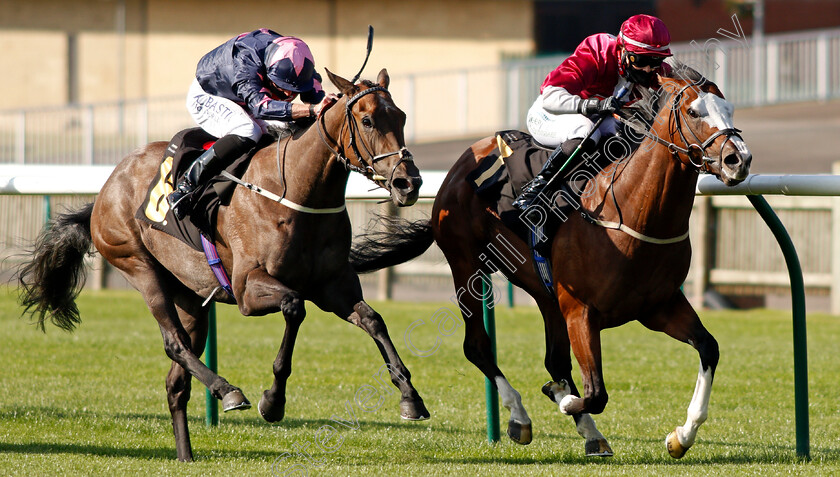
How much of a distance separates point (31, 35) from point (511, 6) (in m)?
9.93

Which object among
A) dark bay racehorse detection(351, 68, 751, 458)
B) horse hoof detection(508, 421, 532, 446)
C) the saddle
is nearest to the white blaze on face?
dark bay racehorse detection(351, 68, 751, 458)

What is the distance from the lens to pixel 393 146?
14.6ft

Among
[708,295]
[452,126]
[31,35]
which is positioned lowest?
[708,295]

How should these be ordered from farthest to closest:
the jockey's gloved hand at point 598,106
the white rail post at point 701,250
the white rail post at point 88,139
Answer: the white rail post at point 88,139 < the white rail post at point 701,250 < the jockey's gloved hand at point 598,106

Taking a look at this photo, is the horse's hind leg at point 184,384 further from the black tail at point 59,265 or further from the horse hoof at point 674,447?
the horse hoof at point 674,447

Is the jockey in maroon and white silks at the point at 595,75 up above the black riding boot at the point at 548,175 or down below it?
above

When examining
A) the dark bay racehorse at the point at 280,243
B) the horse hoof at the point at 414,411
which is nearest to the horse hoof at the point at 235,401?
the dark bay racehorse at the point at 280,243

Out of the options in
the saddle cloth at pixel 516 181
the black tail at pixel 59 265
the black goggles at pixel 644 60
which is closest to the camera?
the black goggles at pixel 644 60

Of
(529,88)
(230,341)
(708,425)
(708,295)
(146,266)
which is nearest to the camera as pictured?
(146,266)

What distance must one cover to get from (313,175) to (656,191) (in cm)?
145

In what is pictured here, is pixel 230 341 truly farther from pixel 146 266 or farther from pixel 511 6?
pixel 511 6

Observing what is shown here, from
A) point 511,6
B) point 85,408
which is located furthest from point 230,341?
point 511,6

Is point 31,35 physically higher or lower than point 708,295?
higher

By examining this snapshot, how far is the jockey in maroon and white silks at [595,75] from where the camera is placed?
15.6ft
